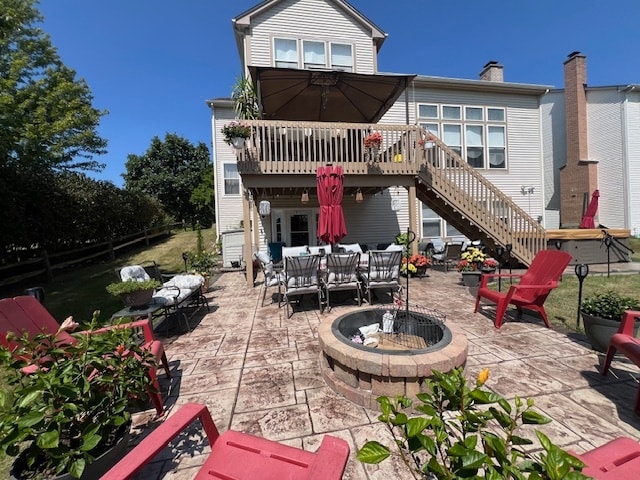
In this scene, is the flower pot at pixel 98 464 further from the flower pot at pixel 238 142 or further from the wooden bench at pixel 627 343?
the flower pot at pixel 238 142

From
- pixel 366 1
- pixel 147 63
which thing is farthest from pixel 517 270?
pixel 147 63

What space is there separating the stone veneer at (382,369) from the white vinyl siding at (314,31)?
1051cm

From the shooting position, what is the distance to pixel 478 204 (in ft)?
27.3

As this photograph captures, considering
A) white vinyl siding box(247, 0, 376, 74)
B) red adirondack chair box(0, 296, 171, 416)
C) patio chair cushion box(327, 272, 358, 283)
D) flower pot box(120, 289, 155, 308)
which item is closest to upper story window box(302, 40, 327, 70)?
white vinyl siding box(247, 0, 376, 74)

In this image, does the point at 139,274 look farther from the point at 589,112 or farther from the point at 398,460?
the point at 589,112

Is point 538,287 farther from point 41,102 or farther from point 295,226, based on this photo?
point 41,102

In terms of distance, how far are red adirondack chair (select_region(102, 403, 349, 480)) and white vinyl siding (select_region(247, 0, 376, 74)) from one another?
1111cm

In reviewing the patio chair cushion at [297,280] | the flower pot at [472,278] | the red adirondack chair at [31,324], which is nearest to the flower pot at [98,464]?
the red adirondack chair at [31,324]

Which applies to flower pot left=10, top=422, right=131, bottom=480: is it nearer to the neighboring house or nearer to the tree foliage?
the neighboring house

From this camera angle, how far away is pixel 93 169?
1641cm

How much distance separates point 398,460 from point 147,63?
1719 cm

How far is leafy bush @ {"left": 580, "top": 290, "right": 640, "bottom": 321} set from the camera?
3.28 metres

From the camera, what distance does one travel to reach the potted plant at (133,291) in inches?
151

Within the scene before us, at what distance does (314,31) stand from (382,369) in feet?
38.7
